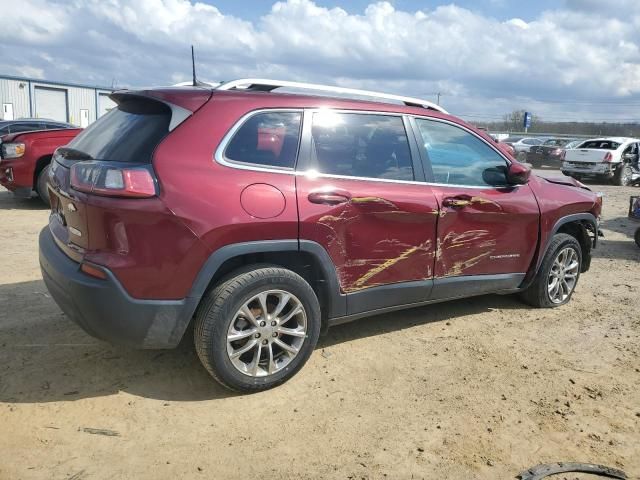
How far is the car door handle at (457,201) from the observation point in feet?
12.7

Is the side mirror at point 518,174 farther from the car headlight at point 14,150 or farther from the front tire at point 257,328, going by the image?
the car headlight at point 14,150

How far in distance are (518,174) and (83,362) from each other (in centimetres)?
347

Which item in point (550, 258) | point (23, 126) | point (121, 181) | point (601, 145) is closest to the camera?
point (121, 181)

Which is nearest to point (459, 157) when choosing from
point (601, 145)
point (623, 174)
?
point (623, 174)

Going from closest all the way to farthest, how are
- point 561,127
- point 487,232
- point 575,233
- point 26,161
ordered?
point 487,232, point 575,233, point 26,161, point 561,127

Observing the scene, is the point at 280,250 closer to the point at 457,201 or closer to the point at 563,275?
the point at 457,201

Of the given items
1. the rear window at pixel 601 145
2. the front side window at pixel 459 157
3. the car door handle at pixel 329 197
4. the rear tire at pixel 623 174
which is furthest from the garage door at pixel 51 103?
the car door handle at pixel 329 197

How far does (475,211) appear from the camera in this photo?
407 centimetres

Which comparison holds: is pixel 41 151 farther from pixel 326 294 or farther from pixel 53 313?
pixel 326 294

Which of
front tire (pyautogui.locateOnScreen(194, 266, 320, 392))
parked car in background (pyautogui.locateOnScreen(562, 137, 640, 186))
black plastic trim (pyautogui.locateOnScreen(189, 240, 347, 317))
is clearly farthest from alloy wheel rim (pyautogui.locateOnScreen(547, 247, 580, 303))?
parked car in background (pyautogui.locateOnScreen(562, 137, 640, 186))

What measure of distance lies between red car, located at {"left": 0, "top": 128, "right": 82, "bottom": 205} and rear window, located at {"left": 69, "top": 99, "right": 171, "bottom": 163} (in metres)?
6.11

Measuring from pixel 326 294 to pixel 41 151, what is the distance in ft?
23.8

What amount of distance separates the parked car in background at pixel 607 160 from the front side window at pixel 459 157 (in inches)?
609

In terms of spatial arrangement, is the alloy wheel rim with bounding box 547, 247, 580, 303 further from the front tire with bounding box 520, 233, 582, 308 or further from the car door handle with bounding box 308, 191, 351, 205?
the car door handle with bounding box 308, 191, 351, 205
